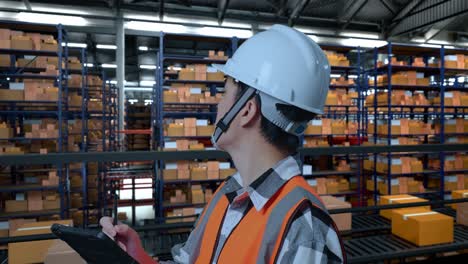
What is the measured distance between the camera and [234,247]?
80 cm

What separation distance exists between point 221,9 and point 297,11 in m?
3.20

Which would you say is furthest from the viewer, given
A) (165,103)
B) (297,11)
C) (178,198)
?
(297,11)

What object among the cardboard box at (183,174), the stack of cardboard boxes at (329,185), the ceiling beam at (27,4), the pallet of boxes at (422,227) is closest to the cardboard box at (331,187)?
the stack of cardboard boxes at (329,185)

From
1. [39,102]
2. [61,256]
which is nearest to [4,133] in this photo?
[39,102]

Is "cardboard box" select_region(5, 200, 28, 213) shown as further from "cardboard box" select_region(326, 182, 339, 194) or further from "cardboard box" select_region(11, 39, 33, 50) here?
"cardboard box" select_region(326, 182, 339, 194)

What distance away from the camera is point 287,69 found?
877mm

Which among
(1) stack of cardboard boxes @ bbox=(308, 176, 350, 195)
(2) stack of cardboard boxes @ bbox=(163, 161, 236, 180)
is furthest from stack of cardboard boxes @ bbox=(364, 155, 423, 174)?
(2) stack of cardboard boxes @ bbox=(163, 161, 236, 180)

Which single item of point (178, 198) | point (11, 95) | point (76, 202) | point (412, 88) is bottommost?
point (76, 202)

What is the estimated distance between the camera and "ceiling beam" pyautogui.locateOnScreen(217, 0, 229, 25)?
13.3 metres

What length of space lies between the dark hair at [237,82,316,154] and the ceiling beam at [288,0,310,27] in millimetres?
13660

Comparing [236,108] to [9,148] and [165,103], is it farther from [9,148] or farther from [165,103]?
[9,148]

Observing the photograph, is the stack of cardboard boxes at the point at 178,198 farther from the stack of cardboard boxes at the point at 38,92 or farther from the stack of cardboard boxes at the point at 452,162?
the stack of cardboard boxes at the point at 452,162

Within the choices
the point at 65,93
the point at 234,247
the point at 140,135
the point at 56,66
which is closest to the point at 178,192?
the point at 65,93

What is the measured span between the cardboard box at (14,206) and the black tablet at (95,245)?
6.83 metres
